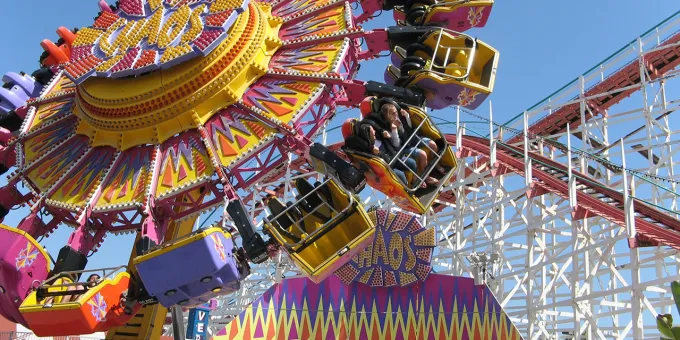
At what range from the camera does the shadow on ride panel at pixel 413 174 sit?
5.60 meters

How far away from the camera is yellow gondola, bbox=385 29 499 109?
20.6 feet

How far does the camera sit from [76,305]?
18.3ft

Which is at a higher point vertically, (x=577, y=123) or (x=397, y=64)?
(x=577, y=123)

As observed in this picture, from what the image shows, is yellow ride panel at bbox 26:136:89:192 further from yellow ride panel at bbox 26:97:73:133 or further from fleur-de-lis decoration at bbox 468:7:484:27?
fleur-de-lis decoration at bbox 468:7:484:27

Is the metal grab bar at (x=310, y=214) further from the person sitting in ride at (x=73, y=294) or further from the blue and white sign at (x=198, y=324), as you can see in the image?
the blue and white sign at (x=198, y=324)

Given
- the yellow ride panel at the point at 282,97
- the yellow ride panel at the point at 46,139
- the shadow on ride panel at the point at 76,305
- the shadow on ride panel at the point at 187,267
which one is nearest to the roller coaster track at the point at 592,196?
the yellow ride panel at the point at 282,97

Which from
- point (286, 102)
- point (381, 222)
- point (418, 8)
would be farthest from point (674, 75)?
point (286, 102)

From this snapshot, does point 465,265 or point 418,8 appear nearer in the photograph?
point 418,8

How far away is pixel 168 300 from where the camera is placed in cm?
569

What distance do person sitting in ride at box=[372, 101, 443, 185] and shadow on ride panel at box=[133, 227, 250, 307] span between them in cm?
163

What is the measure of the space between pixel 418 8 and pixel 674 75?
24.7 feet

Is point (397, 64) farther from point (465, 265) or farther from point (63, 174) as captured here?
point (465, 265)

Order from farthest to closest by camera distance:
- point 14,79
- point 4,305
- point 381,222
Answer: point 381,222
point 14,79
point 4,305

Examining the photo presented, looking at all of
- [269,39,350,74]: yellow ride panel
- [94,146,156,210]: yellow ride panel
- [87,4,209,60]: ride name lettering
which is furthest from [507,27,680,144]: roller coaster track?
[94,146,156,210]: yellow ride panel
